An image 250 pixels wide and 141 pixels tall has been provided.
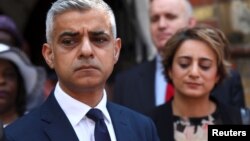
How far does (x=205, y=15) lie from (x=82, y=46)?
3534mm

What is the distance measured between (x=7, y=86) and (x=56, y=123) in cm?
129

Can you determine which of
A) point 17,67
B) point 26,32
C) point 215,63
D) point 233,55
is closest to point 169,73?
point 215,63

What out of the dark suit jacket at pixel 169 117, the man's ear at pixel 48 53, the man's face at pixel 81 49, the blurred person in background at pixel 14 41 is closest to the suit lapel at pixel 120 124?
the man's face at pixel 81 49

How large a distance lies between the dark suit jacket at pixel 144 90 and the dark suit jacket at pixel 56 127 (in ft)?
4.00

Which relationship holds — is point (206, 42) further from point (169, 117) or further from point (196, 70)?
point (169, 117)

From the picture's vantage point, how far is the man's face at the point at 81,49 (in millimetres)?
2523

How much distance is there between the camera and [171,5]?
179 inches

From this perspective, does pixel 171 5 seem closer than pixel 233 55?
Yes

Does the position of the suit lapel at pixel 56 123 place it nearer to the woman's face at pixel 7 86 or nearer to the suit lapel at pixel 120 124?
the suit lapel at pixel 120 124

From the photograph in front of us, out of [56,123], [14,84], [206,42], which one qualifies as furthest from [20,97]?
[56,123]

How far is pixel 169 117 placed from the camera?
3.62m

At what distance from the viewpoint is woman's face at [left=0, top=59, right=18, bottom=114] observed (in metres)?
3.76

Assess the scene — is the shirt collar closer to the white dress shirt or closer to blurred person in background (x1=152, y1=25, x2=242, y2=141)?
the white dress shirt

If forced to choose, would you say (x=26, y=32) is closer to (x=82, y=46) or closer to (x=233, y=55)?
(x=233, y=55)
